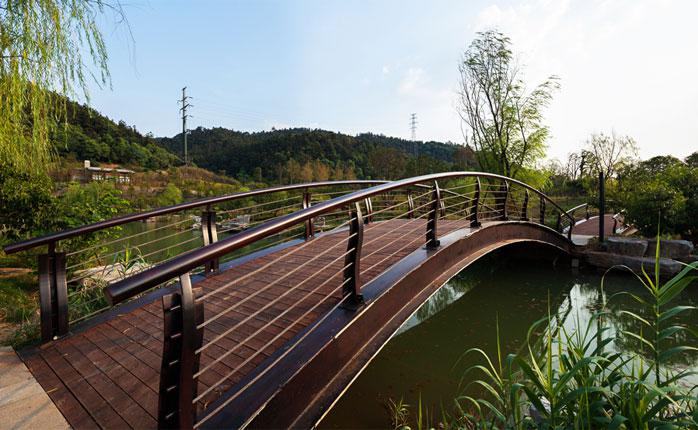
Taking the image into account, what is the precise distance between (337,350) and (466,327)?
3.16 metres

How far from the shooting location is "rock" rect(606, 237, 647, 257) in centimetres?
707

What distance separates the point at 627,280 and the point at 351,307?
23.8 feet

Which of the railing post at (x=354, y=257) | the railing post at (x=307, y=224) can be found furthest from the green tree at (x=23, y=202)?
the railing post at (x=354, y=257)

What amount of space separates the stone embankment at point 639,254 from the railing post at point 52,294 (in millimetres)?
8585

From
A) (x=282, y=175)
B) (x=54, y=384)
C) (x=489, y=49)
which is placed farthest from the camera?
(x=282, y=175)

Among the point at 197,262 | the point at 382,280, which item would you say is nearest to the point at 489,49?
the point at 382,280

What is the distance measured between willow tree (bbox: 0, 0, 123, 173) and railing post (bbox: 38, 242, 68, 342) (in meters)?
2.03

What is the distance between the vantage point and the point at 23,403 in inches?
71.0

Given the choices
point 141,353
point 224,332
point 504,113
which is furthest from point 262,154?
point 224,332

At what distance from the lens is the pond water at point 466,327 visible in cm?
300

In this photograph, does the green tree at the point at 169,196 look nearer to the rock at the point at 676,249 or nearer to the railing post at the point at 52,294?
the railing post at the point at 52,294

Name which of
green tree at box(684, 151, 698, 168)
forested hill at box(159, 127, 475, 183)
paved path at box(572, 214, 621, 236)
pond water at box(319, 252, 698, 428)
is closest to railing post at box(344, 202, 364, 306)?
pond water at box(319, 252, 698, 428)

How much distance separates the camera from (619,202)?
353 inches

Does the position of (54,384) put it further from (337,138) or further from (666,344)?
(337,138)
